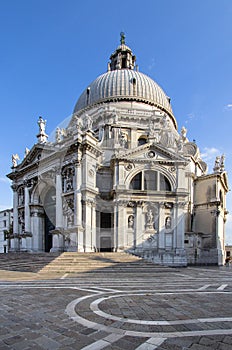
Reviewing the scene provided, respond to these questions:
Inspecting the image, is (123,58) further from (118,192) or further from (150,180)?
(118,192)

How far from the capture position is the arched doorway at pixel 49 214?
30.7m

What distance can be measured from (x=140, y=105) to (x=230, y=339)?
35364 millimetres

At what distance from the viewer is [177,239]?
26.7 meters

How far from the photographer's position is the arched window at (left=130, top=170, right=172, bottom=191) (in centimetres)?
2759

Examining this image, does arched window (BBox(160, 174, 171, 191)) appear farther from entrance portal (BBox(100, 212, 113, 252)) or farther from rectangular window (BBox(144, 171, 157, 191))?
entrance portal (BBox(100, 212, 113, 252))

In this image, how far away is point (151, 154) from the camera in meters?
28.1

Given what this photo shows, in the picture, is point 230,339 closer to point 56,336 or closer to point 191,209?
point 56,336

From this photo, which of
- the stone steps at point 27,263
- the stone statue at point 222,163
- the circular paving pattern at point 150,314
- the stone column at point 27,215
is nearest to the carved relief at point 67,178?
the stone steps at point 27,263

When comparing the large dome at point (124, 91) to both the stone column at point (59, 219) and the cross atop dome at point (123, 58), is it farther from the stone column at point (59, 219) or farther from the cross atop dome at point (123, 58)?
the stone column at point (59, 219)

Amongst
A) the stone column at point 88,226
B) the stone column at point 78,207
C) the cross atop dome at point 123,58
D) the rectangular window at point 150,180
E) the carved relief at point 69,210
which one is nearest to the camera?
the stone column at point 78,207

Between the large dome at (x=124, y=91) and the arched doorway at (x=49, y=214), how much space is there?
15.4 metres

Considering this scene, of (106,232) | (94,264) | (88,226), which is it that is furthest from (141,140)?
(94,264)

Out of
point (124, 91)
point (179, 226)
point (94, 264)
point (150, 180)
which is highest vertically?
point (124, 91)

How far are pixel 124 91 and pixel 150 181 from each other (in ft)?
54.2
